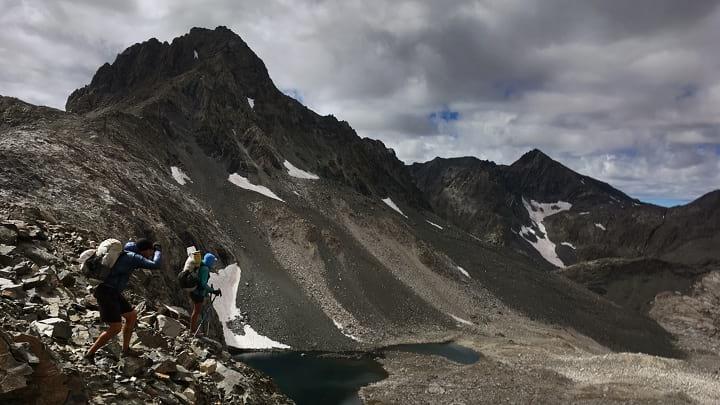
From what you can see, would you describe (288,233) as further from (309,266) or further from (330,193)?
(330,193)

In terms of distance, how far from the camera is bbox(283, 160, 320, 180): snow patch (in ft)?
304

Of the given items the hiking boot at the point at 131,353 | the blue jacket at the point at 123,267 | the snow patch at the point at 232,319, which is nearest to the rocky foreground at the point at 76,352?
the hiking boot at the point at 131,353

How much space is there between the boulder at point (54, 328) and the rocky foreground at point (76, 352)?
21mm

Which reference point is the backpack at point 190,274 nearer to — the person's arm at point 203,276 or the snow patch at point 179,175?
the person's arm at point 203,276

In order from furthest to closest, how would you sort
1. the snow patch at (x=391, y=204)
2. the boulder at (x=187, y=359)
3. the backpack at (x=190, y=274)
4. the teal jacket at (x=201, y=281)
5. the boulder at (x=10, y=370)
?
1. the snow patch at (x=391, y=204)
2. the teal jacket at (x=201, y=281)
3. the backpack at (x=190, y=274)
4. the boulder at (x=187, y=359)
5. the boulder at (x=10, y=370)

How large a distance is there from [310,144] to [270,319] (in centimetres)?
6032

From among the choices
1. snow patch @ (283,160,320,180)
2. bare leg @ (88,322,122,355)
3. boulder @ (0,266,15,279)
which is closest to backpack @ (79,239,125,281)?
bare leg @ (88,322,122,355)

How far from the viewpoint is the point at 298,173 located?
93812 mm

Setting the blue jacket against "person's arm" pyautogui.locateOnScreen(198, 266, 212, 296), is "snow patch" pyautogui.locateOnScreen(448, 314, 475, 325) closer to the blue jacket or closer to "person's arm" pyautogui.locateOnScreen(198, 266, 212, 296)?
"person's arm" pyautogui.locateOnScreen(198, 266, 212, 296)

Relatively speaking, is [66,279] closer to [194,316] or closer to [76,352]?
[194,316]

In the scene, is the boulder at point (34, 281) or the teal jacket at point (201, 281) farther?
the teal jacket at point (201, 281)

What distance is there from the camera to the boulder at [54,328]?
35.9ft

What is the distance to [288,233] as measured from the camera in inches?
2857

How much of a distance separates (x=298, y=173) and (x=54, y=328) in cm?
8318
